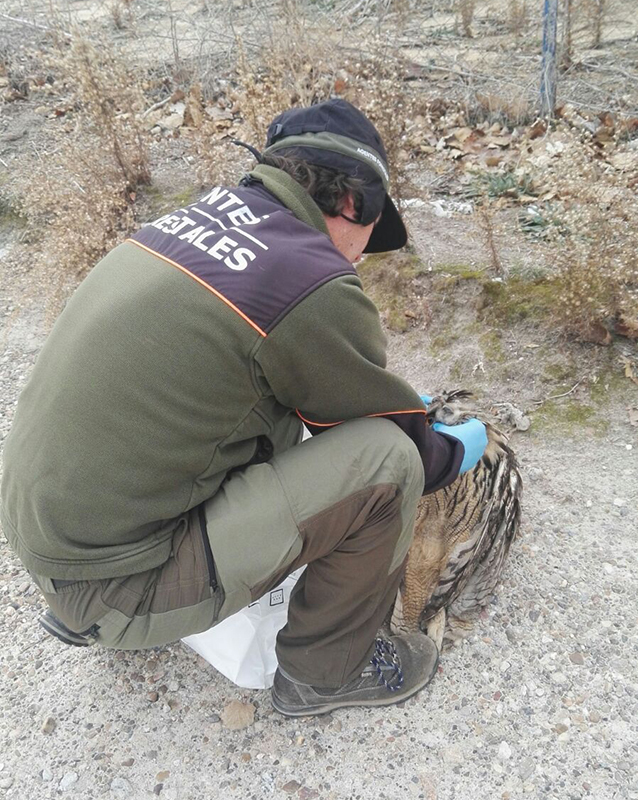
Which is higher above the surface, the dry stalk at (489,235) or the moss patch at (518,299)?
the dry stalk at (489,235)

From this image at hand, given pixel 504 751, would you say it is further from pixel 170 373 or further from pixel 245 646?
pixel 170 373

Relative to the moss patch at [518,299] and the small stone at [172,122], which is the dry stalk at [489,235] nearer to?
the moss patch at [518,299]

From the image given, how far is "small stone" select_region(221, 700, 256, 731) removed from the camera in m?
2.20

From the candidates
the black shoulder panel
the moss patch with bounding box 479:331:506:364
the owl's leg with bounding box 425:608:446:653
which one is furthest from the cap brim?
the owl's leg with bounding box 425:608:446:653

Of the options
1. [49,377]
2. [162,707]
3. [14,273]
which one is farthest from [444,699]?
[14,273]

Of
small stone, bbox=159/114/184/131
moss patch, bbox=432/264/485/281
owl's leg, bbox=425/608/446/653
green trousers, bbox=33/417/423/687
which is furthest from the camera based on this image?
small stone, bbox=159/114/184/131

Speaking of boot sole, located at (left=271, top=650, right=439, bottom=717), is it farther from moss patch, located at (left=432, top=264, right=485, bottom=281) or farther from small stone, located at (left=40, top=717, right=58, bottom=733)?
moss patch, located at (left=432, top=264, right=485, bottom=281)

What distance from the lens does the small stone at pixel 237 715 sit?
220cm

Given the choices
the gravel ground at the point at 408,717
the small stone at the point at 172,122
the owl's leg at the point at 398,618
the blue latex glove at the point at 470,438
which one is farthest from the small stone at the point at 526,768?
the small stone at the point at 172,122

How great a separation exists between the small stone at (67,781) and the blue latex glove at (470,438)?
1.45 m

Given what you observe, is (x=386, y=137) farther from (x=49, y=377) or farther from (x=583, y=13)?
(x=583, y=13)

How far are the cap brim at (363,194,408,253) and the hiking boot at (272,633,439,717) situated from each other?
4.32ft

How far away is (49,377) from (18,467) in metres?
0.23

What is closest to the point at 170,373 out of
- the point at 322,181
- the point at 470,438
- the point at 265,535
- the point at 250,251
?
the point at 250,251
